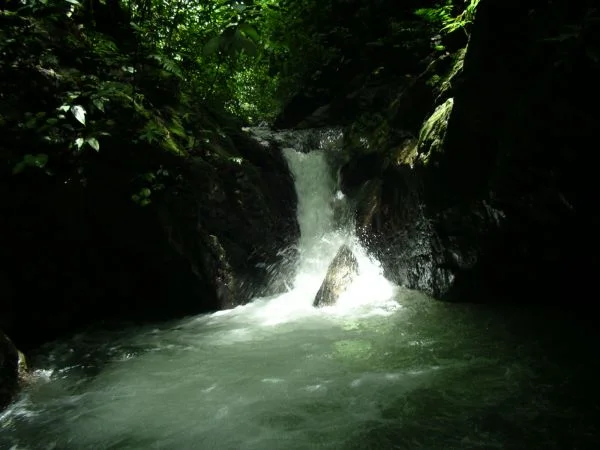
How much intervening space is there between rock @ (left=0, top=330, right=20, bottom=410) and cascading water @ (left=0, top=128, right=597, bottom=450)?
12 centimetres

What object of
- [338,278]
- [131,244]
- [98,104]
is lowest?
[338,278]

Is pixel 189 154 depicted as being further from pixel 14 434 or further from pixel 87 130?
pixel 14 434

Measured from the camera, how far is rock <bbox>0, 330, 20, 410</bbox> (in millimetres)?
3616

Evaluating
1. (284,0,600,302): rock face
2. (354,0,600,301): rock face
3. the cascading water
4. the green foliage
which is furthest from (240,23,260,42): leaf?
the green foliage

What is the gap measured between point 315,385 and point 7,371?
3.12 m

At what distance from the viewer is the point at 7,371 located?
3760mm

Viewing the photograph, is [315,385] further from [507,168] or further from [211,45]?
[507,168]

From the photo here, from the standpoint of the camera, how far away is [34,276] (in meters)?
5.18

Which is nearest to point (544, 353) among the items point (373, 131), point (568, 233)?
point (568, 233)

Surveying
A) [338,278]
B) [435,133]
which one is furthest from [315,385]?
[435,133]

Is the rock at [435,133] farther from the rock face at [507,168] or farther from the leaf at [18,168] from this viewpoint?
the leaf at [18,168]

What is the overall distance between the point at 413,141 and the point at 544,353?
15.5ft

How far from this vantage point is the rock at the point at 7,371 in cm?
362

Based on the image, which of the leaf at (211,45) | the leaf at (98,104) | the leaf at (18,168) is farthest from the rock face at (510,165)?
the leaf at (18,168)
